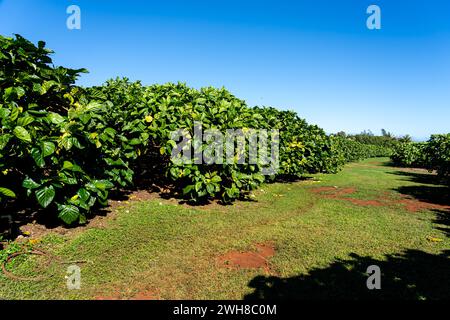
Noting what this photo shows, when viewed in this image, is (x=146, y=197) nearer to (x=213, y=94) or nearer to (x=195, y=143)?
(x=195, y=143)

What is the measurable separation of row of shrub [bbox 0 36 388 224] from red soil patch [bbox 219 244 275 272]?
258 cm

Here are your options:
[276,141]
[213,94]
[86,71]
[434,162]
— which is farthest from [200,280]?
[434,162]

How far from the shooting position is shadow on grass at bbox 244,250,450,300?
3625 millimetres

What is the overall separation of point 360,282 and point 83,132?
505 cm

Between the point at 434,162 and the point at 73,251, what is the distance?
2143 centimetres

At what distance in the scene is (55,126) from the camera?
462 cm

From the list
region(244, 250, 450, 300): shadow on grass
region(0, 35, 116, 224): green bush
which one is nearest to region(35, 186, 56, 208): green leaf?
region(0, 35, 116, 224): green bush

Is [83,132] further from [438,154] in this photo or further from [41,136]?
[438,154]

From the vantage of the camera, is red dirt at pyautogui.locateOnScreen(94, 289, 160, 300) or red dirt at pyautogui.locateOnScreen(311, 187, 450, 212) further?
red dirt at pyautogui.locateOnScreen(311, 187, 450, 212)

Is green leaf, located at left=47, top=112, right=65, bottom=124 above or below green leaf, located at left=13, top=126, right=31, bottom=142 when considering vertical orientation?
above

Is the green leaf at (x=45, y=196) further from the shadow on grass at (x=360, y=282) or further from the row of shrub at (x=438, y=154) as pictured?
the row of shrub at (x=438, y=154)

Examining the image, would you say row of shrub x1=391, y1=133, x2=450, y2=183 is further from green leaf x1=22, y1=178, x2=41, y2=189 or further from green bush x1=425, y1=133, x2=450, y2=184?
green leaf x1=22, y1=178, x2=41, y2=189

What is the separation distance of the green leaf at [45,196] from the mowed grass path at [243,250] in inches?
26.1

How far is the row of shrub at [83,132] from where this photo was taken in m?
4.27
